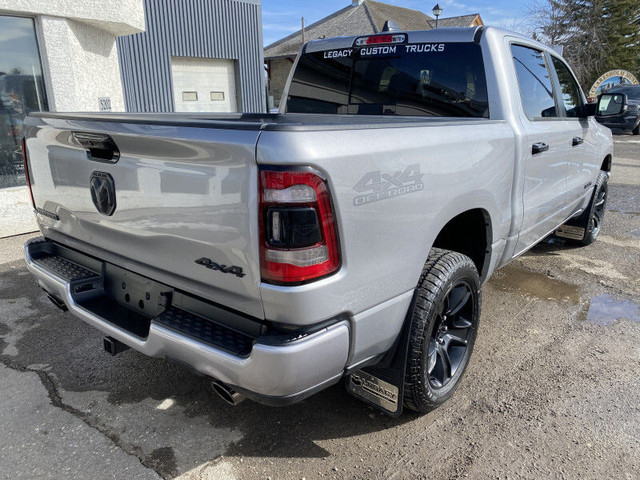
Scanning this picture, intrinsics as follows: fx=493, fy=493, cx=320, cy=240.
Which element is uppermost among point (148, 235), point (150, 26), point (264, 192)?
point (150, 26)

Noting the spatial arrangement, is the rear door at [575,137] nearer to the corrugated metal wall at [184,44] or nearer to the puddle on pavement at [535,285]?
the puddle on pavement at [535,285]

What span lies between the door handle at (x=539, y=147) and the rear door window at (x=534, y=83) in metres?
0.20

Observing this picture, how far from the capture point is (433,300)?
2.31 m

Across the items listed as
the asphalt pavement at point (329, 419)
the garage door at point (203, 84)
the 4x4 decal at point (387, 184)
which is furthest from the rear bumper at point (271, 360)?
the garage door at point (203, 84)

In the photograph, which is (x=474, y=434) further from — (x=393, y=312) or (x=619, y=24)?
(x=619, y=24)

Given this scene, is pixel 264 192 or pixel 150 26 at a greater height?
pixel 150 26

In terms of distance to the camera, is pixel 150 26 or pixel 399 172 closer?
pixel 399 172

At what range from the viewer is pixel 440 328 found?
2.69 metres

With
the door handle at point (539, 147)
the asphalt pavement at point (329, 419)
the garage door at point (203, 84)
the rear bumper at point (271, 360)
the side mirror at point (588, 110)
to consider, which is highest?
the garage door at point (203, 84)

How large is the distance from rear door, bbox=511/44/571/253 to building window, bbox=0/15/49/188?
19.4 ft

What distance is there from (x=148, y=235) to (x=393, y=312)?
112 cm

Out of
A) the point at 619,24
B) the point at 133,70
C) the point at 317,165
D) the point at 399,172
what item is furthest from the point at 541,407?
the point at 619,24

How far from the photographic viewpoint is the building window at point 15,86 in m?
6.10

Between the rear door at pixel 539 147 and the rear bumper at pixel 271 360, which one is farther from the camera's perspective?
the rear door at pixel 539 147
